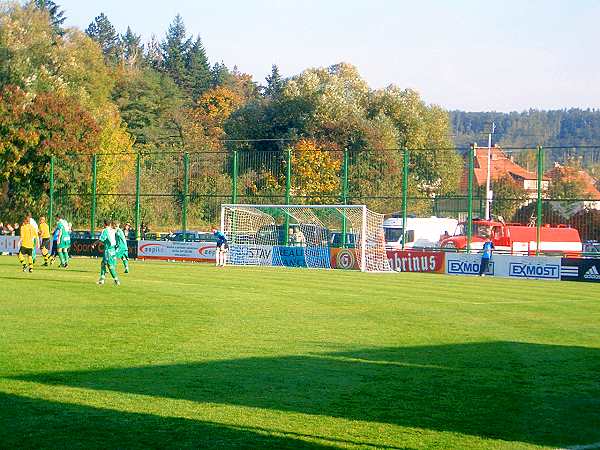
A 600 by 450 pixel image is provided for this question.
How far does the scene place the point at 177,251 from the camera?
47.4m

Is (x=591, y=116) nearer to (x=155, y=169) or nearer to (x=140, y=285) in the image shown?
(x=155, y=169)

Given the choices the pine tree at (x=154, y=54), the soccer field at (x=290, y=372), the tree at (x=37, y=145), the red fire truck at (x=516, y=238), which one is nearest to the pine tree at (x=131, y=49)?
the pine tree at (x=154, y=54)

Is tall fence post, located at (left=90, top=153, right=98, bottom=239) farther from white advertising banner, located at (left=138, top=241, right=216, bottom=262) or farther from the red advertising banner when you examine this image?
the red advertising banner

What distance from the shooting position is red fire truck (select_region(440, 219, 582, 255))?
43938mm

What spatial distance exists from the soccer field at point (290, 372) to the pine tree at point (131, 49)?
114 metres

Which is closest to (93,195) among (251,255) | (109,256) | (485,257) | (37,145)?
(37,145)

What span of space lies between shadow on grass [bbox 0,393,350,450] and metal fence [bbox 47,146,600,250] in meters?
32.9

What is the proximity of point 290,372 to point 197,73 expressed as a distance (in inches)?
4993

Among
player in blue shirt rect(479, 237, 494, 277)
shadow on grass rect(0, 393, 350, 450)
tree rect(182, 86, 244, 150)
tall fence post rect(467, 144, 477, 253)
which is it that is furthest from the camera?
tree rect(182, 86, 244, 150)

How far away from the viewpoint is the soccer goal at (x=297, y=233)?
143 ft

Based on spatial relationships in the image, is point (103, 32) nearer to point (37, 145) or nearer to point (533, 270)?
point (37, 145)

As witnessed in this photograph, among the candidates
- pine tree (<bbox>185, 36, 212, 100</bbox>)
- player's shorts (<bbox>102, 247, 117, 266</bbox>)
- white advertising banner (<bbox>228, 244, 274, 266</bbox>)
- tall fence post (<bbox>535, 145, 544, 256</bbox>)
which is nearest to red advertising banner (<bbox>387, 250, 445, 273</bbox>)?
tall fence post (<bbox>535, 145, 544, 256</bbox>)

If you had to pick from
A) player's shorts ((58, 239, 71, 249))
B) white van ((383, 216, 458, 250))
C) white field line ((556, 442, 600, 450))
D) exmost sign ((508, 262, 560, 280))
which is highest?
white van ((383, 216, 458, 250))

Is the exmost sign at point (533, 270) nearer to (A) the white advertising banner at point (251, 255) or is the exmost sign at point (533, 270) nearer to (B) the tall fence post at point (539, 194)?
(B) the tall fence post at point (539, 194)
